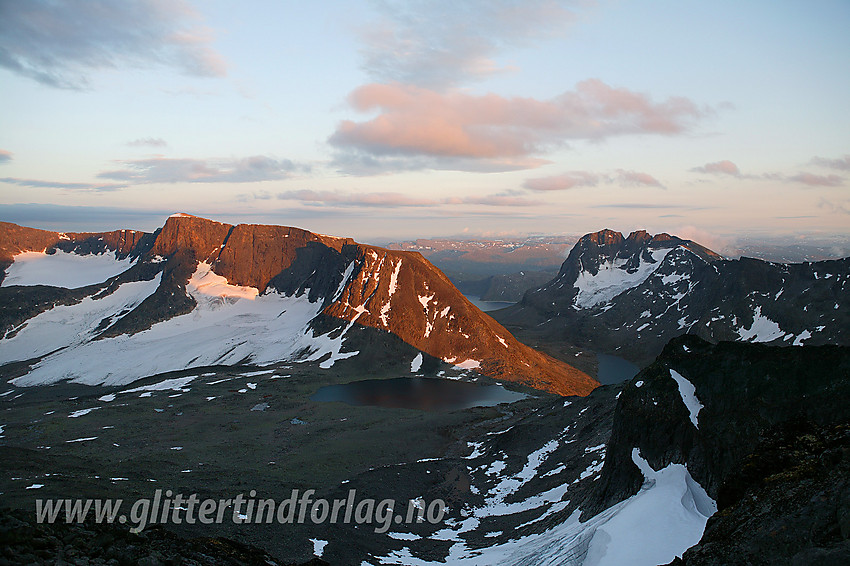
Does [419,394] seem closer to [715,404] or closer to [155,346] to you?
[715,404]

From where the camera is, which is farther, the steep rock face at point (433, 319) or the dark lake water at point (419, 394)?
the steep rock face at point (433, 319)

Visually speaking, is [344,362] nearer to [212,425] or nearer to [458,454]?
[212,425]

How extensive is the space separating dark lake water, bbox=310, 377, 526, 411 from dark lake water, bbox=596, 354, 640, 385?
53885 millimetres

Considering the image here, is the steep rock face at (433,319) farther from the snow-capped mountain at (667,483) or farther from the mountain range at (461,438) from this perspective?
the snow-capped mountain at (667,483)

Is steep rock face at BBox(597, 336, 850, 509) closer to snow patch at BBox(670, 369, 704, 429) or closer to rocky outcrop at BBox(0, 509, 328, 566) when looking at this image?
snow patch at BBox(670, 369, 704, 429)

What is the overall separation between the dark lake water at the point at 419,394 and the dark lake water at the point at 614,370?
53.9 metres

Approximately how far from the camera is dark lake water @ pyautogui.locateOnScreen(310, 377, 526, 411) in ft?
378

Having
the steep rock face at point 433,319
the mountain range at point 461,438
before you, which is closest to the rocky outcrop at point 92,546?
the mountain range at point 461,438

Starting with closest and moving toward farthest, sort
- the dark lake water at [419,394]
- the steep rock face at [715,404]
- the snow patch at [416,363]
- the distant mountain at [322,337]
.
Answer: the steep rock face at [715,404]
the dark lake water at [419,394]
the snow patch at [416,363]
the distant mountain at [322,337]

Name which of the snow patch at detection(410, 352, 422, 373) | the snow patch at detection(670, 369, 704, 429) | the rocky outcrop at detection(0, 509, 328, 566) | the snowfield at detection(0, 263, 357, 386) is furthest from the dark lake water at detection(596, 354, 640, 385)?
the rocky outcrop at detection(0, 509, 328, 566)

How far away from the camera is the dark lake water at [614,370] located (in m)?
164

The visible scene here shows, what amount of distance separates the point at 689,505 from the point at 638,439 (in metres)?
12.5

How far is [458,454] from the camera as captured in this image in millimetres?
75375

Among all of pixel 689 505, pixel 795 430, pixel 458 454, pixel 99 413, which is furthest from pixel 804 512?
pixel 99 413
